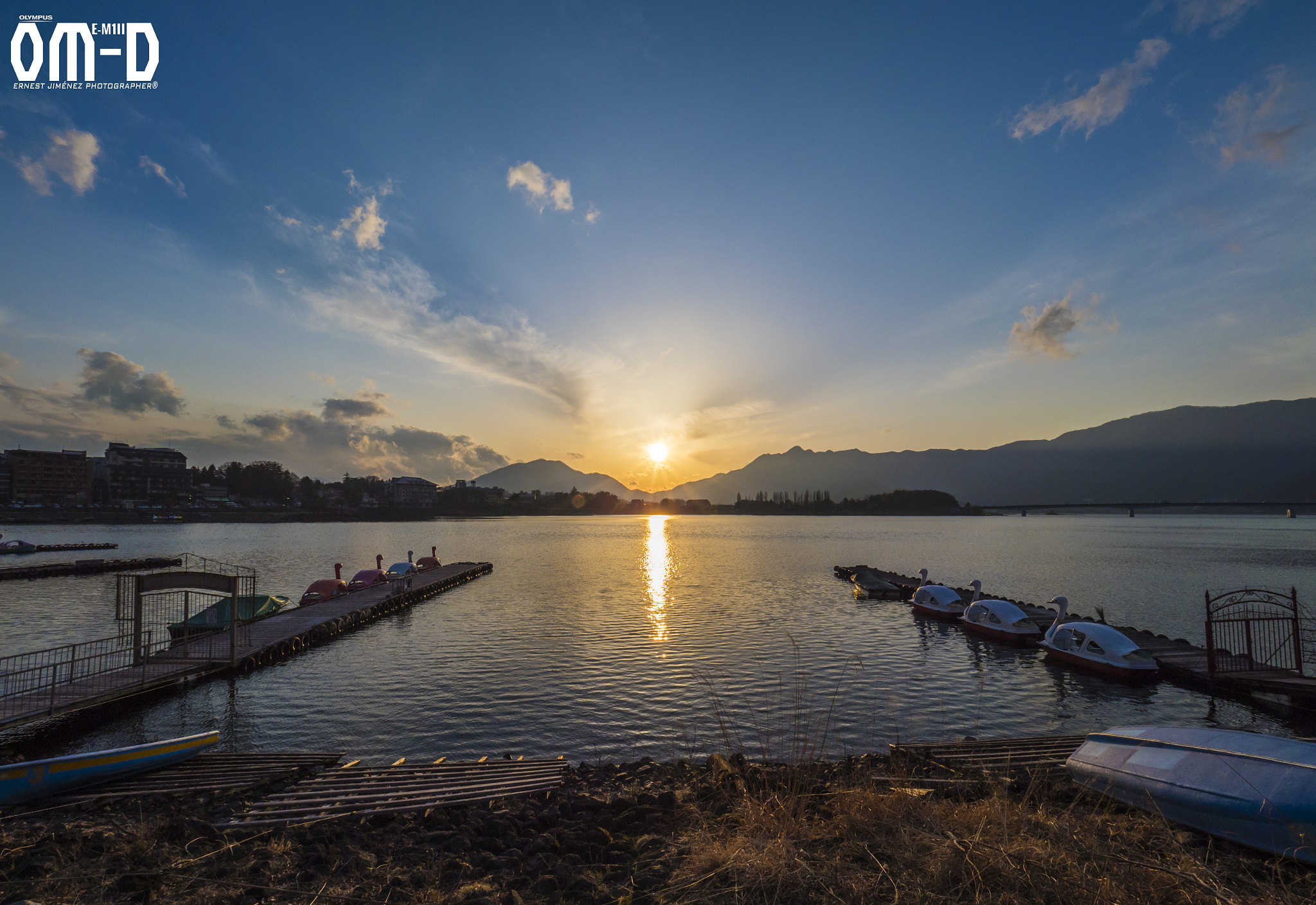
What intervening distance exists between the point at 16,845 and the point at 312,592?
39608mm

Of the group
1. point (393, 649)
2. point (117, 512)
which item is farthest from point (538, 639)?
point (117, 512)

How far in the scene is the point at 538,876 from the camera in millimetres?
8281

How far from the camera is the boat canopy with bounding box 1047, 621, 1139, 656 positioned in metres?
24.7

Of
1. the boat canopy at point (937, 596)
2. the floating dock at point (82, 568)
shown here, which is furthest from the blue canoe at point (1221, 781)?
the floating dock at point (82, 568)

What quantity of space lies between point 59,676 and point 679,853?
2711cm

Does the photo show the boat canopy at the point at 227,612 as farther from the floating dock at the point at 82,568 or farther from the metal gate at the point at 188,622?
the floating dock at the point at 82,568

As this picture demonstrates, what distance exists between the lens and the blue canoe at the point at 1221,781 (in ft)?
27.4

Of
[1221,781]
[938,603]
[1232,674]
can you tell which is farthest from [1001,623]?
[1221,781]

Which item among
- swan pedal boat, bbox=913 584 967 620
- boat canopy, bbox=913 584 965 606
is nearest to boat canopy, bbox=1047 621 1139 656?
swan pedal boat, bbox=913 584 967 620

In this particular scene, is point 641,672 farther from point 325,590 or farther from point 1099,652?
A: point 325,590

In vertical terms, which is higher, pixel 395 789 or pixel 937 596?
pixel 395 789

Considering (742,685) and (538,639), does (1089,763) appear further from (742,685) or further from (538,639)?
(538,639)

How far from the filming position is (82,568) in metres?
60.5

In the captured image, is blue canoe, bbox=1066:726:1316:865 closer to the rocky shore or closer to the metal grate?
the rocky shore
